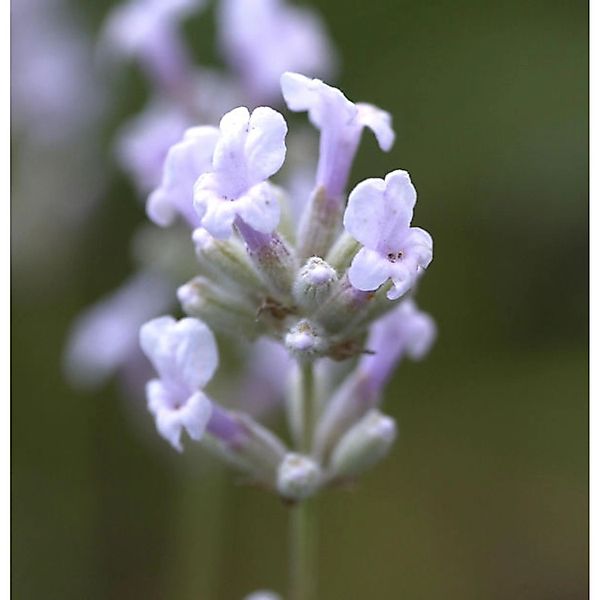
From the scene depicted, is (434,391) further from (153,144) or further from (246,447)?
(246,447)

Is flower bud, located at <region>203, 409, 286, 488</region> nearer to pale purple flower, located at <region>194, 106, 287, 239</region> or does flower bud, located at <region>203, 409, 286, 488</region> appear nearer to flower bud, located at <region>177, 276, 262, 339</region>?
flower bud, located at <region>177, 276, 262, 339</region>

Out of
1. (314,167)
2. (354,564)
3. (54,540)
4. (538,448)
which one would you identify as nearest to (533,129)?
(538,448)

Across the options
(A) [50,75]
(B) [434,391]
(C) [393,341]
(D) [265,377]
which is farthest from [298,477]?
(A) [50,75]

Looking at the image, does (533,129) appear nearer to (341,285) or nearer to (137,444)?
(137,444)

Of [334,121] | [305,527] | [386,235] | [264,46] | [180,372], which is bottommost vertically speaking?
[305,527]

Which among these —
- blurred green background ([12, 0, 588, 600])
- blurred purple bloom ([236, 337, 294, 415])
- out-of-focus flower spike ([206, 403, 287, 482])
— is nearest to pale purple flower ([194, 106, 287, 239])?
out-of-focus flower spike ([206, 403, 287, 482])

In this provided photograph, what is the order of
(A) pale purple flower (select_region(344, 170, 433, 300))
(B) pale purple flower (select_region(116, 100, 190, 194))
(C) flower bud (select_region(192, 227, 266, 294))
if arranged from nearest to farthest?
(A) pale purple flower (select_region(344, 170, 433, 300))
(C) flower bud (select_region(192, 227, 266, 294))
(B) pale purple flower (select_region(116, 100, 190, 194))
